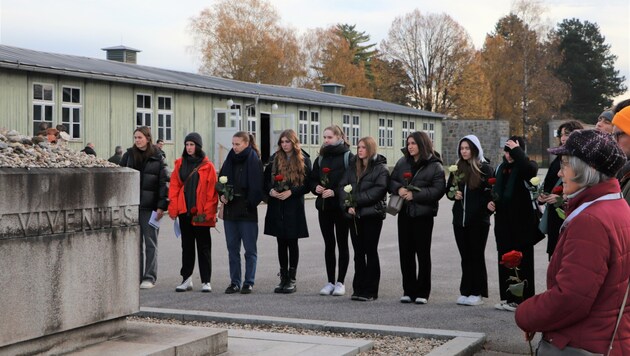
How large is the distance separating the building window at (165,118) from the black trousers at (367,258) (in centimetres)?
2215

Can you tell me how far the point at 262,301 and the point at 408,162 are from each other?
2.27 meters

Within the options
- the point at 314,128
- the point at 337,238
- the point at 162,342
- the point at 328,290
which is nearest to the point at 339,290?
the point at 328,290

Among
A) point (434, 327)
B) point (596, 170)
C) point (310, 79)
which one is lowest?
point (434, 327)

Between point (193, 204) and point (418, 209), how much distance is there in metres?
2.67

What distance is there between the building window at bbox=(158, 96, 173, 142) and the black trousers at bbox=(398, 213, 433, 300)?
22.5m

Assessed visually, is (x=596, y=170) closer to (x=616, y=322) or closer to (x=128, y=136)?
(x=616, y=322)

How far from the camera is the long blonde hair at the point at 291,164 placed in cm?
1120

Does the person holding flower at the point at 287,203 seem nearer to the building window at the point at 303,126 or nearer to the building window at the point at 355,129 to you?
the building window at the point at 303,126

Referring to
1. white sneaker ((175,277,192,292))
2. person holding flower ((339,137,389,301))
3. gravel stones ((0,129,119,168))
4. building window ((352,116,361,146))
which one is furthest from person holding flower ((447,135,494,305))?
building window ((352,116,361,146))

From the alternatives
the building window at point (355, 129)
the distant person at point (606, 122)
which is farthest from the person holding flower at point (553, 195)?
the building window at point (355, 129)

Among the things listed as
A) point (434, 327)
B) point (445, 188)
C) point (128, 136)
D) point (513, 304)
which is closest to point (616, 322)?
point (434, 327)

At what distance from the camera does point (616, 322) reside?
390 cm

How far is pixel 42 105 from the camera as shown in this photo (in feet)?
87.6

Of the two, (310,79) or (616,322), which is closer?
(616,322)
